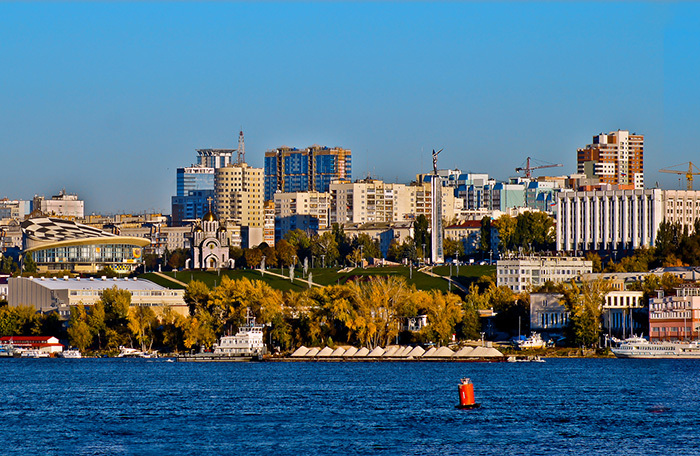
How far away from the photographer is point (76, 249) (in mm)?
148750

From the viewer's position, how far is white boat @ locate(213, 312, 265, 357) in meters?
78.2

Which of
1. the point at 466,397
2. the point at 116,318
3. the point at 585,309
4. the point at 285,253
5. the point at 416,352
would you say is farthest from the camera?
the point at 285,253

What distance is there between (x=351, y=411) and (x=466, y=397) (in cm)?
391

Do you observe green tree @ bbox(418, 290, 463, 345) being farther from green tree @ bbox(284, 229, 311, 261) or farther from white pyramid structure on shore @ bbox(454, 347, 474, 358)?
green tree @ bbox(284, 229, 311, 261)

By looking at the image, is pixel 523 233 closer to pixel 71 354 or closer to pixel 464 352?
pixel 464 352

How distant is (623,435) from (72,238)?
114 meters

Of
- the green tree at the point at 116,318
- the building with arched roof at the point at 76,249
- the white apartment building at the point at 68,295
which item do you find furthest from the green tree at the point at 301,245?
the green tree at the point at 116,318

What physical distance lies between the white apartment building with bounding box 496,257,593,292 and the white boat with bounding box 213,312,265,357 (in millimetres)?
24625

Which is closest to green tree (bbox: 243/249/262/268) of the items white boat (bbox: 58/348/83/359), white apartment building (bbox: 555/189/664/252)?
white apartment building (bbox: 555/189/664/252)

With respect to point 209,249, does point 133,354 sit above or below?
below

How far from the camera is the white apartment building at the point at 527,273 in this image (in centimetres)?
9856

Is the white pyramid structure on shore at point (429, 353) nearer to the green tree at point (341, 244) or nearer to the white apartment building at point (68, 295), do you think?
the white apartment building at point (68, 295)

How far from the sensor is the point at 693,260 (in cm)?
10606

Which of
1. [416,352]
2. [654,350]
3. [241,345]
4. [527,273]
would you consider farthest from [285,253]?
[654,350]
